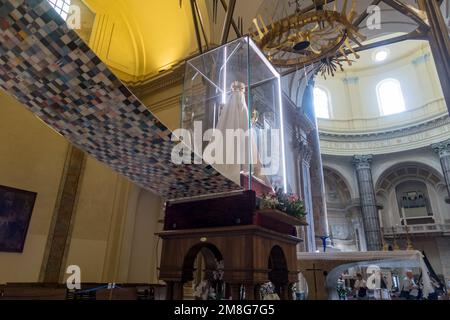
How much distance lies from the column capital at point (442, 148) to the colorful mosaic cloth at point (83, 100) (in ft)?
69.2

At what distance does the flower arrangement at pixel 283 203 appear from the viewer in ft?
8.10

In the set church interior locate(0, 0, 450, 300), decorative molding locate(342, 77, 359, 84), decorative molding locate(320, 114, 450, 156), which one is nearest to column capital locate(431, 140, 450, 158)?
decorative molding locate(320, 114, 450, 156)

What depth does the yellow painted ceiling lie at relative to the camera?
807cm

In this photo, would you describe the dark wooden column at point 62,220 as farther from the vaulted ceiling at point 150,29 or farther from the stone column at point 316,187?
the stone column at point 316,187

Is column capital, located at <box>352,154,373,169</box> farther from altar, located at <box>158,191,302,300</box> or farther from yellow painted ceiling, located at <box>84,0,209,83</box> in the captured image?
altar, located at <box>158,191,302,300</box>

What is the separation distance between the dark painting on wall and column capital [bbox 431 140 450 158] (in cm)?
2192

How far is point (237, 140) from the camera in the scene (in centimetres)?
326

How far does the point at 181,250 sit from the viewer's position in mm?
2486

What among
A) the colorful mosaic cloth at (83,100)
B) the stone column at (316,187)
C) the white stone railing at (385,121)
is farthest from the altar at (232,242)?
the white stone railing at (385,121)

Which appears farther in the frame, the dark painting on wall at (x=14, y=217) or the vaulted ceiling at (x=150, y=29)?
the vaulted ceiling at (x=150, y=29)

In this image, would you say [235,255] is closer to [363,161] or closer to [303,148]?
[303,148]

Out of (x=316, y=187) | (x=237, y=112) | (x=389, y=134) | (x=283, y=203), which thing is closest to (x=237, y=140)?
(x=237, y=112)

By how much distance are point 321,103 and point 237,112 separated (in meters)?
21.3
